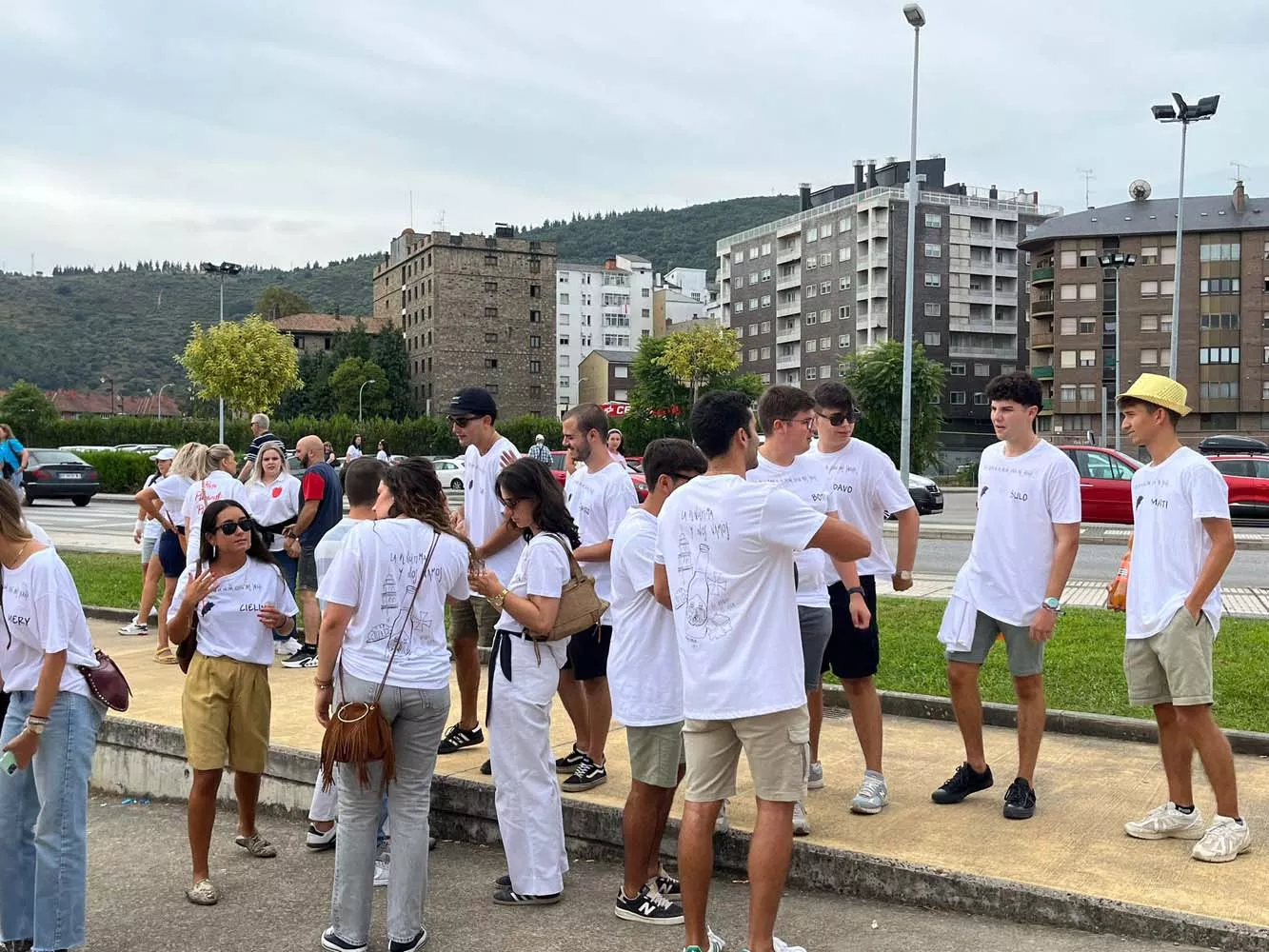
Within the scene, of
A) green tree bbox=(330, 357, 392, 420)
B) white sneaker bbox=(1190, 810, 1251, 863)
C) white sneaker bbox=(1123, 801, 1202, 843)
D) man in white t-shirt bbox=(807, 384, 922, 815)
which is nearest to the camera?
white sneaker bbox=(1190, 810, 1251, 863)

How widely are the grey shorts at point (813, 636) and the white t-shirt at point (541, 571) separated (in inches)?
46.0

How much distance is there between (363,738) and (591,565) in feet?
6.37

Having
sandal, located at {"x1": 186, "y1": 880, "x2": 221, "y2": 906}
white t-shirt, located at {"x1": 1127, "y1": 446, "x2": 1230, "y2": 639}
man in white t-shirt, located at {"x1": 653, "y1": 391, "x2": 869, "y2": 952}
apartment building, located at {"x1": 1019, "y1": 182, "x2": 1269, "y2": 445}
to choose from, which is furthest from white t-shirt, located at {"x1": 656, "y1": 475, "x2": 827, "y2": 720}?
apartment building, located at {"x1": 1019, "y1": 182, "x2": 1269, "y2": 445}

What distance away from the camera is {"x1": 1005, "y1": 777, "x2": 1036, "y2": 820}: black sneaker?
17.4ft

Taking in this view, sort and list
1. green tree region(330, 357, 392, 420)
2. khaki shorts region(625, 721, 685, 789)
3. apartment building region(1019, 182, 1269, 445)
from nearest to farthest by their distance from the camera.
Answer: khaki shorts region(625, 721, 685, 789)
apartment building region(1019, 182, 1269, 445)
green tree region(330, 357, 392, 420)

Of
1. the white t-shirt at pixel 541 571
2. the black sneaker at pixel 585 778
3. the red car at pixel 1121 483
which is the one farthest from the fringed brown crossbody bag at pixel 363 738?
the red car at pixel 1121 483

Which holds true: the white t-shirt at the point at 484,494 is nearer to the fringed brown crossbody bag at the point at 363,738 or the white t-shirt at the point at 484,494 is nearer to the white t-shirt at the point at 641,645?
the white t-shirt at the point at 641,645

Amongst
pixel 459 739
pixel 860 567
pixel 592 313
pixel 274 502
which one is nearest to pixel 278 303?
pixel 592 313

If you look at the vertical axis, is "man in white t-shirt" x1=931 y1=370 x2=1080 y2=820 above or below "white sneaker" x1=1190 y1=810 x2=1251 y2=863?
above

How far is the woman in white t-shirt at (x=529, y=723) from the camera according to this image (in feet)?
15.9

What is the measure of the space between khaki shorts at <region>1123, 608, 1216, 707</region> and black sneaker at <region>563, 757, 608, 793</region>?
8.22 ft

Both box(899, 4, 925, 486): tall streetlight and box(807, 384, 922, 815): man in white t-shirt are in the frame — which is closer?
box(807, 384, 922, 815): man in white t-shirt

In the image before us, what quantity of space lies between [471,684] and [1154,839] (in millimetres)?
3559

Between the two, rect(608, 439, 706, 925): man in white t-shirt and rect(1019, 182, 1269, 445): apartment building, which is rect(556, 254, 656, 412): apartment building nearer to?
rect(1019, 182, 1269, 445): apartment building
